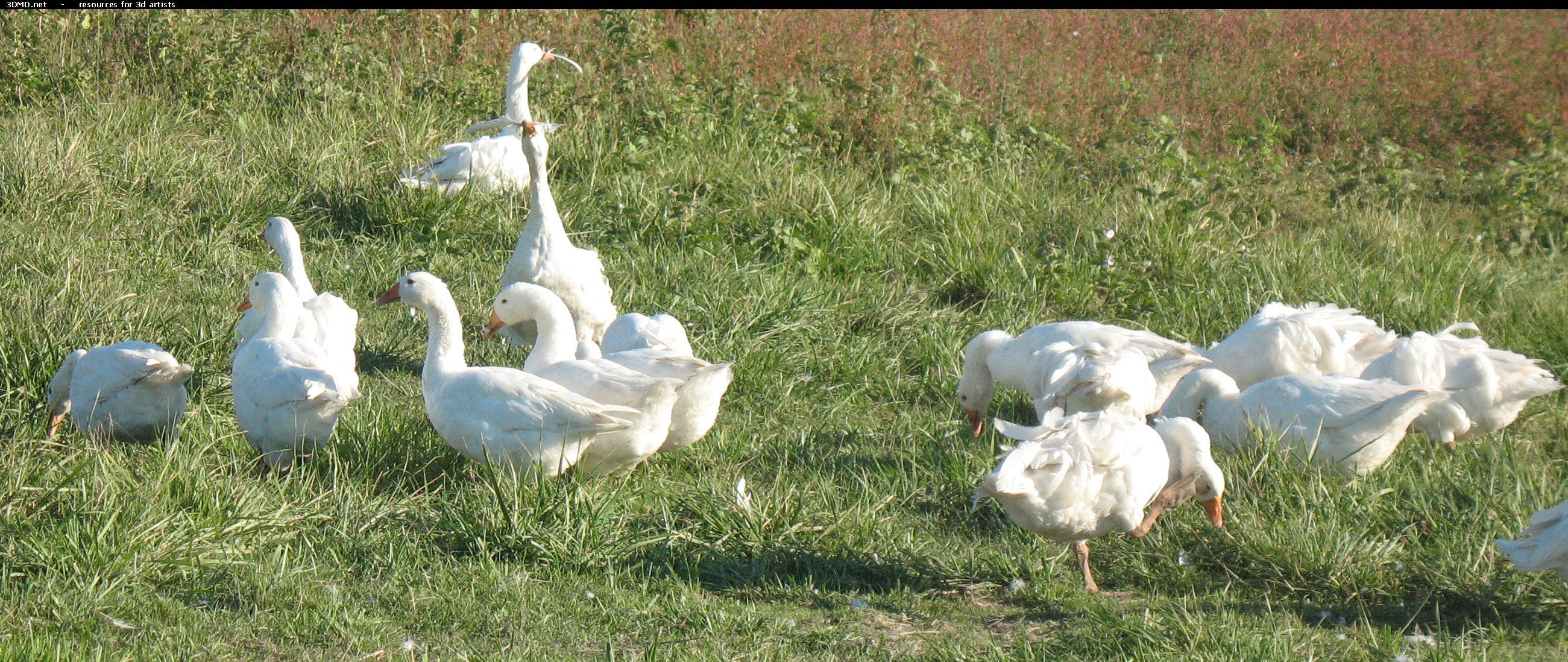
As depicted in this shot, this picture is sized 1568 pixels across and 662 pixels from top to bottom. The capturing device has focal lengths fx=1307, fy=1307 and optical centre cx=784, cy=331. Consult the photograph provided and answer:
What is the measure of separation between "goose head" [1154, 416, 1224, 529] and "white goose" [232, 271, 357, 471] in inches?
110

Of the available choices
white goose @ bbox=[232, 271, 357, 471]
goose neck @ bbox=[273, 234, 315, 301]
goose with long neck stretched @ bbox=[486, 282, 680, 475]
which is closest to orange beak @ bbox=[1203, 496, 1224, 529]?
goose with long neck stretched @ bbox=[486, 282, 680, 475]

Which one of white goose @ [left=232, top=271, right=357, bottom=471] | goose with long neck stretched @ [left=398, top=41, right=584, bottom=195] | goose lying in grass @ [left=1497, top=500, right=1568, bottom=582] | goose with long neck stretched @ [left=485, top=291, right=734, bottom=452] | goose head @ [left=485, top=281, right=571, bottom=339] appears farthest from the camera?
goose with long neck stretched @ [left=398, top=41, right=584, bottom=195]

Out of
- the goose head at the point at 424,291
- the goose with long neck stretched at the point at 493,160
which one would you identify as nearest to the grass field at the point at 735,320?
the goose with long neck stretched at the point at 493,160

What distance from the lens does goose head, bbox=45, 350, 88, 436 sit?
178 inches

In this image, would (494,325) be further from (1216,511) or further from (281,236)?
(1216,511)

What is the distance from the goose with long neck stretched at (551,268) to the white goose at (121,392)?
1559 millimetres

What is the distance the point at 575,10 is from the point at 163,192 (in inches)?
153

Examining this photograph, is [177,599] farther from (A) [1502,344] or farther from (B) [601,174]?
(A) [1502,344]

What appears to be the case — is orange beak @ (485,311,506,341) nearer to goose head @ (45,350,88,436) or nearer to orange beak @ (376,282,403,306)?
orange beak @ (376,282,403,306)

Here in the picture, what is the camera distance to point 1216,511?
4.33 meters

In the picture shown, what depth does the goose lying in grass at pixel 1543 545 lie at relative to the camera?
3.59m

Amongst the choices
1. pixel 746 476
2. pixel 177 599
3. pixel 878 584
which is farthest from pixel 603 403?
pixel 177 599

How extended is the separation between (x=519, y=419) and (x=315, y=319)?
132 cm

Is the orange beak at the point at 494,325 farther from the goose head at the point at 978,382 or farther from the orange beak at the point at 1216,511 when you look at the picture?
the orange beak at the point at 1216,511
